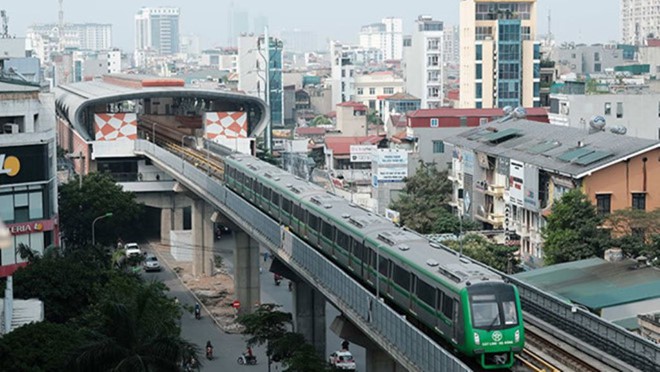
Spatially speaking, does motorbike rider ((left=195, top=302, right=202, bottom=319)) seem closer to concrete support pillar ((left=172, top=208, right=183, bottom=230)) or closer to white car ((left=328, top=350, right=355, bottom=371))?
white car ((left=328, top=350, right=355, bottom=371))

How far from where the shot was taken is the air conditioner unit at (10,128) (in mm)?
46625

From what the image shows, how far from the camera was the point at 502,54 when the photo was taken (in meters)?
97.6

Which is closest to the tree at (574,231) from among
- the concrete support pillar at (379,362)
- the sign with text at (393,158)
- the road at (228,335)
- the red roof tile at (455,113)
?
the road at (228,335)

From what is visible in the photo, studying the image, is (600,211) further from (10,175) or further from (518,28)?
(518,28)

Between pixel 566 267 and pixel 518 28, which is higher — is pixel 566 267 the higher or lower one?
the lower one

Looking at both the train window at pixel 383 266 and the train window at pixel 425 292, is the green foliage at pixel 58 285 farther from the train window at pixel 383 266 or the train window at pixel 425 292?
the train window at pixel 425 292

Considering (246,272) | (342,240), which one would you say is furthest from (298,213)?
(246,272)

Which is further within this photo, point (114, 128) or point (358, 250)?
point (114, 128)

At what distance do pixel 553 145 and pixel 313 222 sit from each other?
689 inches

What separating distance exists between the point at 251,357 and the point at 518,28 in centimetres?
5762

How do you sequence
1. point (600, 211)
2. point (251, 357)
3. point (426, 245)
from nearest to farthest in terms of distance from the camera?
point (426, 245)
point (251, 357)
point (600, 211)

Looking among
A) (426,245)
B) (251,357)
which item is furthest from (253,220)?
(426,245)

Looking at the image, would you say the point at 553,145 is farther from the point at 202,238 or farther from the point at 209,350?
the point at 202,238

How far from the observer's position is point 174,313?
36.3 m
